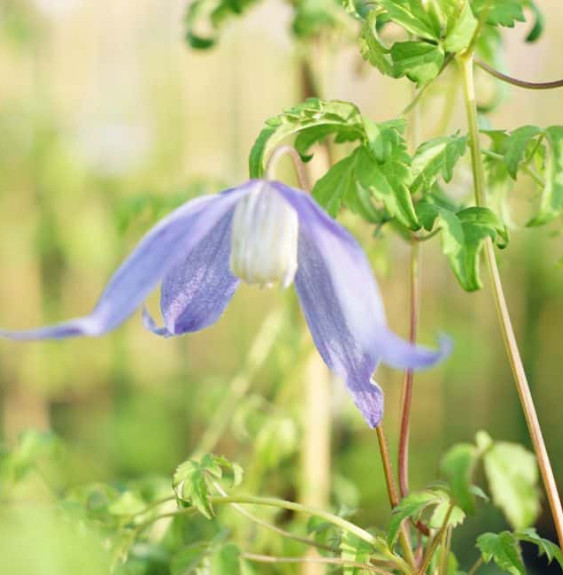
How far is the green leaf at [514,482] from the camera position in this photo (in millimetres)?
898

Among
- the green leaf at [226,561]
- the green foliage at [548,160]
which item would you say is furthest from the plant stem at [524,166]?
the green leaf at [226,561]

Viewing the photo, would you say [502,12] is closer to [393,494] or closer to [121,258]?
[393,494]

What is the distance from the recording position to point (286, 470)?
131 centimetres

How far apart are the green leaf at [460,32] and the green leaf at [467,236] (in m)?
0.10

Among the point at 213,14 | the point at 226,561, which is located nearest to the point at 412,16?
the point at 226,561

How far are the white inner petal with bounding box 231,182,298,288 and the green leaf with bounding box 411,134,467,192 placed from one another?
0.10 metres

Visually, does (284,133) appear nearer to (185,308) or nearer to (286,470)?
(185,308)

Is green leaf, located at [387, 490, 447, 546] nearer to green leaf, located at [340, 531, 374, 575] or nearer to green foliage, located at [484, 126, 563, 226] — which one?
green leaf, located at [340, 531, 374, 575]

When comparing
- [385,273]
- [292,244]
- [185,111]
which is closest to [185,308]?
[292,244]

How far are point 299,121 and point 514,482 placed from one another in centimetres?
45

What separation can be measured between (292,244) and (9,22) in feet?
7.96

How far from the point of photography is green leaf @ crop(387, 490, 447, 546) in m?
0.64

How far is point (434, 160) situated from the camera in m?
0.65

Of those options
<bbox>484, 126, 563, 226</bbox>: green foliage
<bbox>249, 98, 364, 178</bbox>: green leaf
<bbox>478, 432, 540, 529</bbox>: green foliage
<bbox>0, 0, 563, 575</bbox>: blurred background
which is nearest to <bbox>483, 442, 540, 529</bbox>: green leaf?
<bbox>478, 432, 540, 529</bbox>: green foliage
